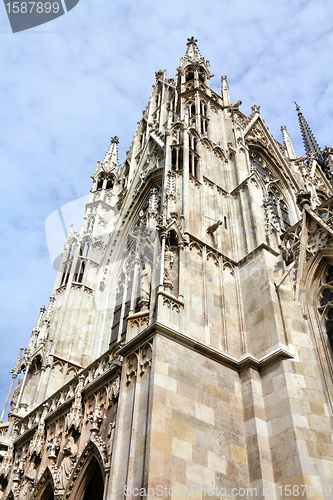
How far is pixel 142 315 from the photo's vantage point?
10430 millimetres

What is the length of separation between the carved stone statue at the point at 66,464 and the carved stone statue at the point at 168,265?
4.34m

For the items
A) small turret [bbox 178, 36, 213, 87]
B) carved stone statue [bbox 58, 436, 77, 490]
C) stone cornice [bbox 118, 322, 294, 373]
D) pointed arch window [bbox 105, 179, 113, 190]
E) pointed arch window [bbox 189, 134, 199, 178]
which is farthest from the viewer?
pointed arch window [bbox 105, 179, 113, 190]

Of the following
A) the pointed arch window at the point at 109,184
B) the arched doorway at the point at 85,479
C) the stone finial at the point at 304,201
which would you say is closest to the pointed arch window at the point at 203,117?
the stone finial at the point at 304,201

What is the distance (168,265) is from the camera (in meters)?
11.4

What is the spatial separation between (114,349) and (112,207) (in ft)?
40.5

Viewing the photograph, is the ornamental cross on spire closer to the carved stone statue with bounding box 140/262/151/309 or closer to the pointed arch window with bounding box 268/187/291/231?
the pointed arch window with bounding box 268/187/291/231

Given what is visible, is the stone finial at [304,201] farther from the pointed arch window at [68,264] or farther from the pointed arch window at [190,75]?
the pointed arch window at [190,75]

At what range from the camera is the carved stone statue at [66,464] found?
10742mm

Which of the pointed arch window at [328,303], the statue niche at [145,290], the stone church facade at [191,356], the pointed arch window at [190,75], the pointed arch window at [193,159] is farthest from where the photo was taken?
the pointed arch window at [190,75]

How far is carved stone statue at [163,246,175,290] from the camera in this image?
35.5ft

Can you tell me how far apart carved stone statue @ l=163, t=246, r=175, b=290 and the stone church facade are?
0.04m

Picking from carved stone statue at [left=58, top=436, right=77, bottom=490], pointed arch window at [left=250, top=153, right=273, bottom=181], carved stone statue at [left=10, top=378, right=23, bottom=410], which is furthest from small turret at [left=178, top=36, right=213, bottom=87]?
carved stone statue at [left=58, top=436, right=77, bottom=490]

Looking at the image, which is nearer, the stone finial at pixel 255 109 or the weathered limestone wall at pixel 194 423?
the weathered limestone wall at pixel 194 423

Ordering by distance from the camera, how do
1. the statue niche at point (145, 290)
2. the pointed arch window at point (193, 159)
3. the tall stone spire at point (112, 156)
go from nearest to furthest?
the statue niche at point (145, 290), the pointed arch window at point (193, 159), the tall stone spire at point (112, 156)
